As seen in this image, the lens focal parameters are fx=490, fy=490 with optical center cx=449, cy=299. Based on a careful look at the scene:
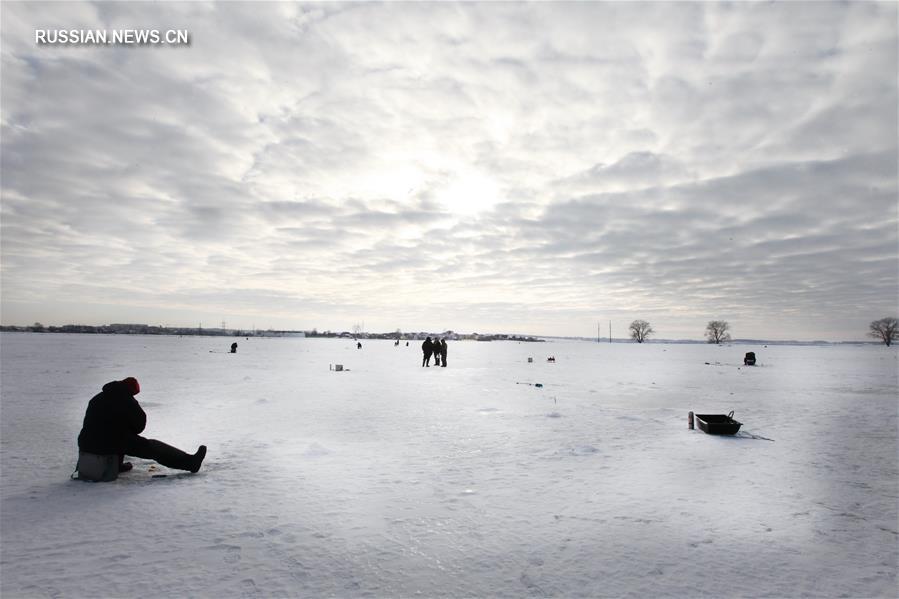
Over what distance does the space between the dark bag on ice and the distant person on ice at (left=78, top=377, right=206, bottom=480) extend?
15 mm

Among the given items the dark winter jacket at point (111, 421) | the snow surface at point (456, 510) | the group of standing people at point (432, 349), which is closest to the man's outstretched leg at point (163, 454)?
the dark winter jacket at point (111, 421)

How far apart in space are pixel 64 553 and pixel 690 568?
20.2ft

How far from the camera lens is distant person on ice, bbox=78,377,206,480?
6.91 metres

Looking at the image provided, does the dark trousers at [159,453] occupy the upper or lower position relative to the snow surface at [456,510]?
upper

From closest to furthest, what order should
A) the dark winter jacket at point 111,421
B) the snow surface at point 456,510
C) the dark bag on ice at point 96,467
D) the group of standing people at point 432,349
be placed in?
the snow surface at point 456,510 < the dark winter jacket at point 111,421 < the dark bag on ice at point 96,467 < the group of standing people at point 432,349

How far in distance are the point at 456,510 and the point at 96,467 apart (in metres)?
5.32

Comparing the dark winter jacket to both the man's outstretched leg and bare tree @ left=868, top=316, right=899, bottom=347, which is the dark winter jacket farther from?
bare tree @ left=868, top=316, right=899, bottom=347

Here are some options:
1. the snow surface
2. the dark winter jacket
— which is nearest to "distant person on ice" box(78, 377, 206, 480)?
the dark winter jacket

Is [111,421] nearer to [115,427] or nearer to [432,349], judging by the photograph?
[115,427]

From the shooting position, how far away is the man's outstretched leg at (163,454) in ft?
23.4

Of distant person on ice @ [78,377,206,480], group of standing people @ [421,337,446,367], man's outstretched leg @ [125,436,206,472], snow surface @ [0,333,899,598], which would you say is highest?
group of standing people @ [421,337,446,367]

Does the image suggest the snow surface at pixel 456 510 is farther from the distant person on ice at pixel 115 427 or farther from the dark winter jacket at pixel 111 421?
the dark winter jacket at pixel 111 421

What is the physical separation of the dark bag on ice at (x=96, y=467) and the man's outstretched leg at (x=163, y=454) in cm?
32

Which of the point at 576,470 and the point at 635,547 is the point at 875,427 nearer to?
the point at 576,470
